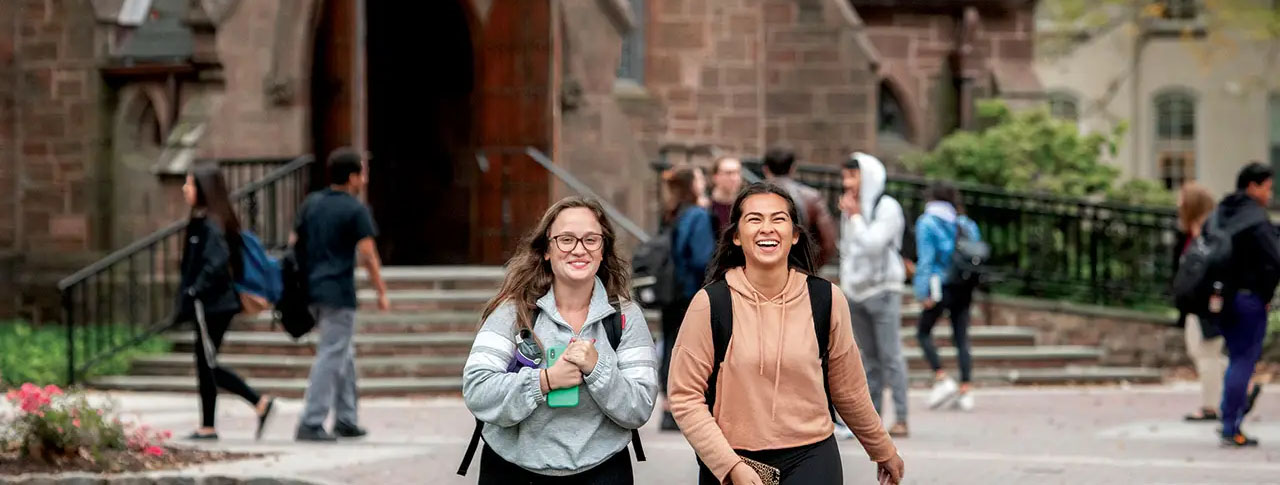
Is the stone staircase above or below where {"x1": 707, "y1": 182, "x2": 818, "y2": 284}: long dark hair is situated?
below

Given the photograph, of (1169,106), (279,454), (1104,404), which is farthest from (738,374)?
(1169,106)

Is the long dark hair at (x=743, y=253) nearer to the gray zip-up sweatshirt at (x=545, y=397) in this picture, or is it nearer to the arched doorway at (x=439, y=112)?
the gray zip-up sweatshirt at (x=545, y=397)

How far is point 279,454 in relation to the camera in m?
10.8

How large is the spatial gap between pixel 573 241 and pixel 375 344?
35.0 ft

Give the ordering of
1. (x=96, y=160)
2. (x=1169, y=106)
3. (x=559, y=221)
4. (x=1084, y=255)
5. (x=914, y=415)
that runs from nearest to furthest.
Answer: (x=559, y=221) < (x=914, y=415) < (x=1084, y=255) < (x=96, y=160) < (x=1169, y=106)

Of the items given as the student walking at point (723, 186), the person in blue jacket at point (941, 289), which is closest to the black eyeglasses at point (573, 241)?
the student walking at point (723, 186)

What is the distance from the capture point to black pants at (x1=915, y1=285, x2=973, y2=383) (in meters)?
14.3

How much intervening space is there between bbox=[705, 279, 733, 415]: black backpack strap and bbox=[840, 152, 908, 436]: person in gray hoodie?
18.4 feet

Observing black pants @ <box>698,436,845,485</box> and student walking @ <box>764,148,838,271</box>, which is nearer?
black pants @ <box>698,436,845,485</box>

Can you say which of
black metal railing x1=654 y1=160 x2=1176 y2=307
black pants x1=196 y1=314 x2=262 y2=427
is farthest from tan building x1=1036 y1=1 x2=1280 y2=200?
black pants x1=196 y1=314 x2=262 y2=427

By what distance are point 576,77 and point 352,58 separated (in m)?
2.62

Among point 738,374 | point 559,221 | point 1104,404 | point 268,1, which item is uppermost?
point 268,1

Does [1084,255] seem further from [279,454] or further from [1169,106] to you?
[1169,106]

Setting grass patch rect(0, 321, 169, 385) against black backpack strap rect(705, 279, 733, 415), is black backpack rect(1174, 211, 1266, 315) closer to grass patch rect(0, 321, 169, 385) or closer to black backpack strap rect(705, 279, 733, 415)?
black backpack strap rect(705, 279, 733, 415)
